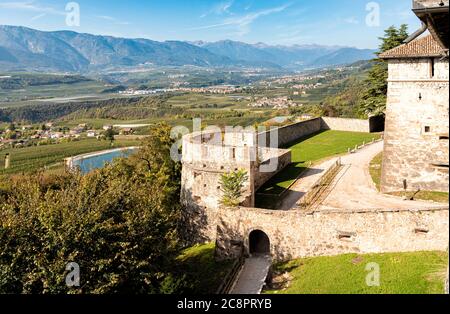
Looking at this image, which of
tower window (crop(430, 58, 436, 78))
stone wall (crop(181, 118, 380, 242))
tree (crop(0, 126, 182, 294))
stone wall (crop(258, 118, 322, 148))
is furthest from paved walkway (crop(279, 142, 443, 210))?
tree (crop(0, 126, 182, 294))

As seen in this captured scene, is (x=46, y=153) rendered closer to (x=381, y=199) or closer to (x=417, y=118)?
(x=381, y=199)

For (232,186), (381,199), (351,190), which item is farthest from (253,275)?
(351,190)

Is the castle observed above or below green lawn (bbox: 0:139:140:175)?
above

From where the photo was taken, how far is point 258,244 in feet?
58.6

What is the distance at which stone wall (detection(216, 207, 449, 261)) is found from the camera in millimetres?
13234

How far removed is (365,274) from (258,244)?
5.56m

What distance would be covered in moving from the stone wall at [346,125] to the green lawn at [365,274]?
86.4 ft

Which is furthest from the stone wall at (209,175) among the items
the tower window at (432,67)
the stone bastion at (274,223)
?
the tower window at (432,67)

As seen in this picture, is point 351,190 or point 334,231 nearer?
point 334,231

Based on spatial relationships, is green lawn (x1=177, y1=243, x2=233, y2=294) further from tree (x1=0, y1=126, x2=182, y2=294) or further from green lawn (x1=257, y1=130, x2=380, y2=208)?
green lawn (x1=257, y1=130, x2=380, y2=208)

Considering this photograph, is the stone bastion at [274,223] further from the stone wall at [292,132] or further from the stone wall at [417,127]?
the stone wall at [292,132]

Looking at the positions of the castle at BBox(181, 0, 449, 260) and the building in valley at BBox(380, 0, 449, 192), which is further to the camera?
the building in valley at BBox(380, 0, 449, 192)
